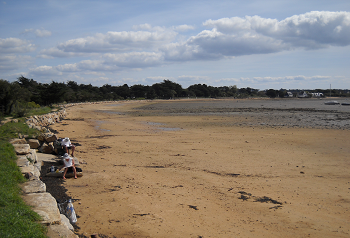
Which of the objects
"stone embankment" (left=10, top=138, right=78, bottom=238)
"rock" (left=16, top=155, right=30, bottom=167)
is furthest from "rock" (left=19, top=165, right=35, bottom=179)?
"rock" (left=16, top=155, right=30, bottom=167)

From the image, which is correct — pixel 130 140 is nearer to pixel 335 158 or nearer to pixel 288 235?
pixel 335 158

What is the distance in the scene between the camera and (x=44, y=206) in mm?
5152

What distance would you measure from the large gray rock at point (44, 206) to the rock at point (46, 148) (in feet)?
20.4

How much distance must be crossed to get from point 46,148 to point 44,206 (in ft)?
23.1

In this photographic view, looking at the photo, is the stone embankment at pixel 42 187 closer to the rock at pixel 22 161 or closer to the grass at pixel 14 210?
the rock at pixel 22 161

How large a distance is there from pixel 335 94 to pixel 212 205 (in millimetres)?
211976

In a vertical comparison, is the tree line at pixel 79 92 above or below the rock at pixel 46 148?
above

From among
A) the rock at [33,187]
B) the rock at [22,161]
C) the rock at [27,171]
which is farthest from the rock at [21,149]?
the rock at [33,187]

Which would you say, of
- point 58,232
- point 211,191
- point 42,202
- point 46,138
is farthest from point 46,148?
point 58,232

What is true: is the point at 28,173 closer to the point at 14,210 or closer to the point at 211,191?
the point at 14,210

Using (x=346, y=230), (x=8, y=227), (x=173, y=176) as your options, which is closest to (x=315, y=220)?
(x=346, y=230)

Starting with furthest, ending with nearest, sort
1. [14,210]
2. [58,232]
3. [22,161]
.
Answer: [22,161]
[14,210]
[58,232]

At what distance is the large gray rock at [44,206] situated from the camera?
15.3 feet

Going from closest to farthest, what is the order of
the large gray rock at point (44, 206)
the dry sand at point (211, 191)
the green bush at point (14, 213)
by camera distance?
1. the green bush at point (14, 213)
2. the large gray rock at point (44, 206)
3. the dry sand at point (211, 191)
